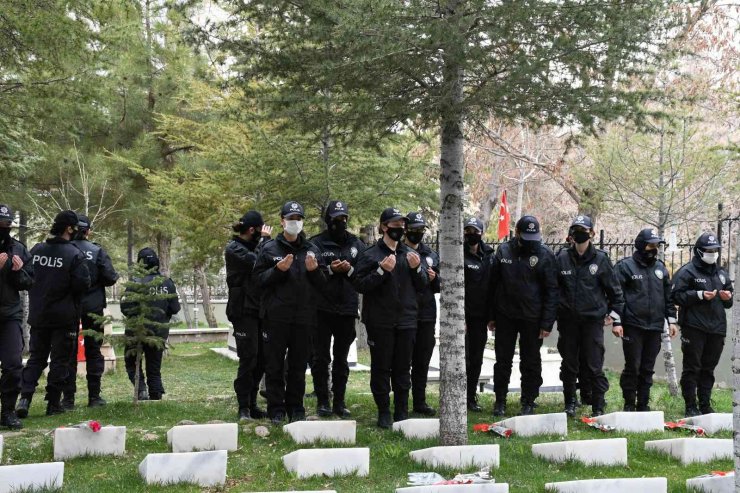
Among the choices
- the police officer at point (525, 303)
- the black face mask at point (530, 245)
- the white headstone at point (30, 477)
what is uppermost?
the black face mask at point (530, 245)

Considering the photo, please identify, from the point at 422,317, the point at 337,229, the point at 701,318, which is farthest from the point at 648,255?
the point at 337,229

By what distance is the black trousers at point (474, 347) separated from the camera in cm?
912

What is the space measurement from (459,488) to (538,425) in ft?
8.17

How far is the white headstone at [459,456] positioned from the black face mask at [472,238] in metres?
3.11

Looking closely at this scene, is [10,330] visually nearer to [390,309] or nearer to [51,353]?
[51,353]

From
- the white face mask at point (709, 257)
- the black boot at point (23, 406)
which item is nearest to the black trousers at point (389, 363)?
the black boot at point (23, 406)

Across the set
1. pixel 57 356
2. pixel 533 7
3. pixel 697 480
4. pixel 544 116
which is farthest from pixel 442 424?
pixel 57 356

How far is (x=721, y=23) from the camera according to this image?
17.7m

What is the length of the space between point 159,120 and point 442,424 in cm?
1320

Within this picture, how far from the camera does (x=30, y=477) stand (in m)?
5.44

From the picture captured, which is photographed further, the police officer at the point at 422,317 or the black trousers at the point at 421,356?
the black trousers at the point at 421,356

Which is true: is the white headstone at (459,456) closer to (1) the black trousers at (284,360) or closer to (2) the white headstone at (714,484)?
(2) the white headstone at (714,484)

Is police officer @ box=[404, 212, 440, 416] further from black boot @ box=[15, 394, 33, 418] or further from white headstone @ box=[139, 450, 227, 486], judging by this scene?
black boot @ box=[15, 394, 33, 418]

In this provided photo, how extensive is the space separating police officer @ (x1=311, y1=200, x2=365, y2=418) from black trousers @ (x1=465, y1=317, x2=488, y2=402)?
1.53 m
